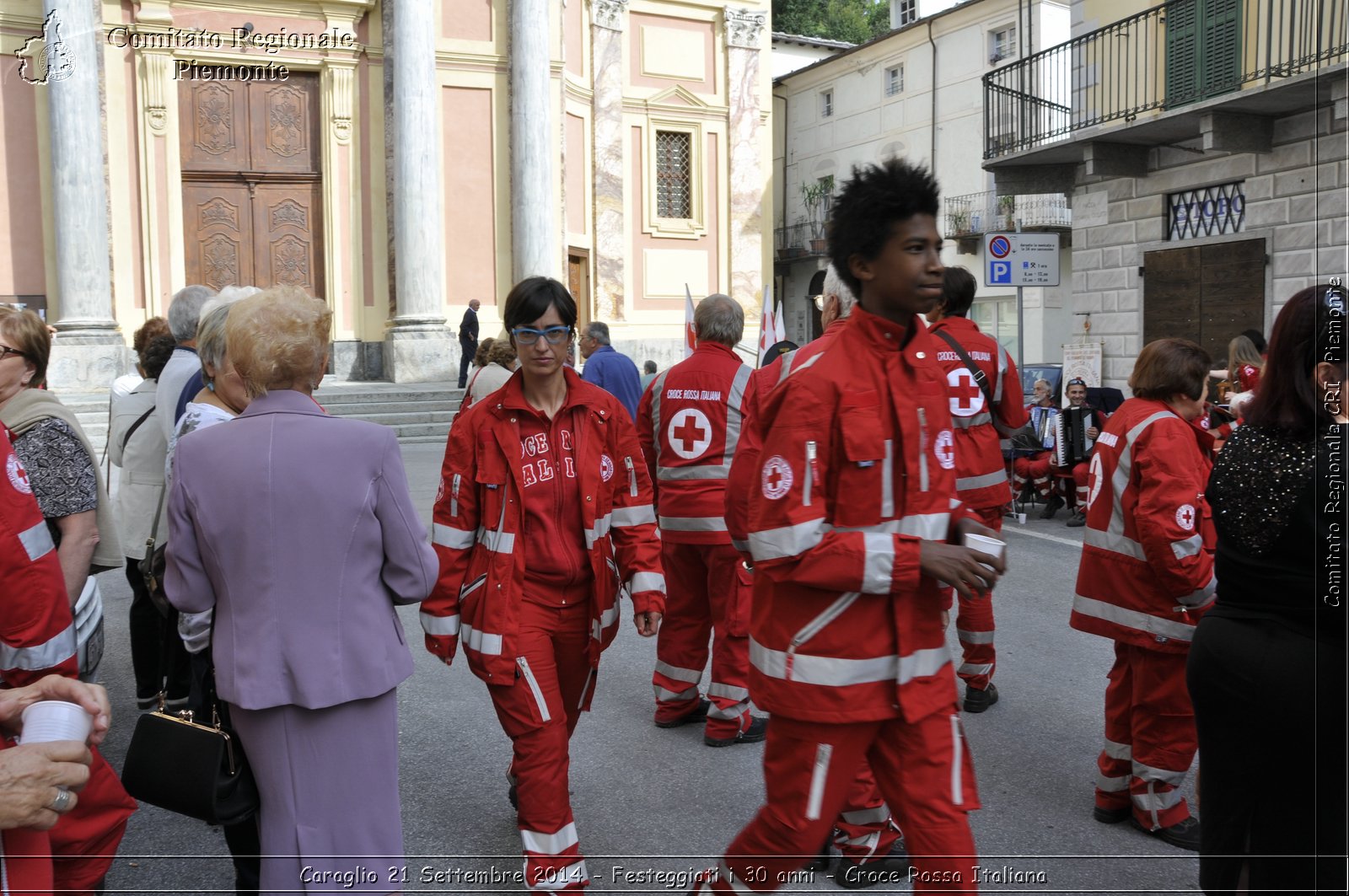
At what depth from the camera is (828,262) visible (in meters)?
3.26

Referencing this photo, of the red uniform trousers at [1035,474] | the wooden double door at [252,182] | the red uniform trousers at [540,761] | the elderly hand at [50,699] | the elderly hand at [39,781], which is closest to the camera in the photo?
the elderly hand at [39,781]

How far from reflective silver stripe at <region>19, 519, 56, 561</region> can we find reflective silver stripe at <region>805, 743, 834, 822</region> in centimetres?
→ 190

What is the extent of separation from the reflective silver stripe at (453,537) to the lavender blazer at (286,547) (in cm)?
87

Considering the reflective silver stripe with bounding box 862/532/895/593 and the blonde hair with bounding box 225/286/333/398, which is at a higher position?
the blonde hair with bounding box 225/286/333/398

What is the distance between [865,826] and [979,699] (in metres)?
2.00

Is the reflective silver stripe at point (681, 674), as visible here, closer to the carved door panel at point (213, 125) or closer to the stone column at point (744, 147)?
the carved door panel at point (213, 125)

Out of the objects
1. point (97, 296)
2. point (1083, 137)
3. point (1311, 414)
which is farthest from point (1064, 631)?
point (97, 296)

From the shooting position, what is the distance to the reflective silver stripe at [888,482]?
9.61 ft

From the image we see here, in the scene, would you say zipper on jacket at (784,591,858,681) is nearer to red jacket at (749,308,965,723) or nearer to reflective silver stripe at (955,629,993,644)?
red jacket at (749,308,965,723)

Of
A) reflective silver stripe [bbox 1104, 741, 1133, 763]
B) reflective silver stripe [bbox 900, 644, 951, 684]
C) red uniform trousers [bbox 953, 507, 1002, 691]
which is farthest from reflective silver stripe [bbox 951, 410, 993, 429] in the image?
reflective silver stripe [bbox 900, 644, 951, 684]

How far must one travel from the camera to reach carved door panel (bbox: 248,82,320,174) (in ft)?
73.4

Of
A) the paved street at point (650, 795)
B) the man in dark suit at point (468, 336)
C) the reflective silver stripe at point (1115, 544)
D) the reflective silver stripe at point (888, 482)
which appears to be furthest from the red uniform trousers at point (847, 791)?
the man in dark suit at point (468, 336)

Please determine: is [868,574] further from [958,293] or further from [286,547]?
[958,293]

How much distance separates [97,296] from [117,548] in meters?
18.2
